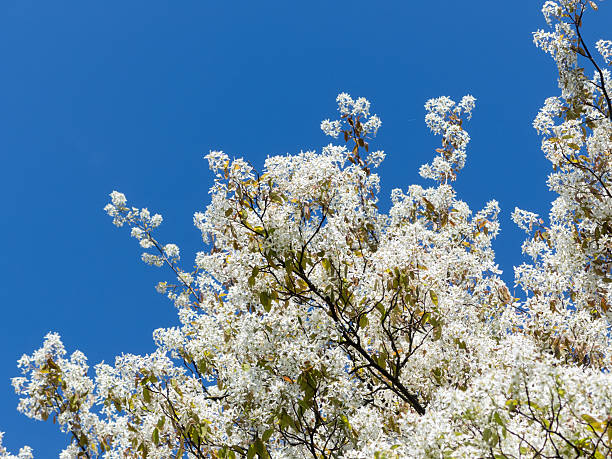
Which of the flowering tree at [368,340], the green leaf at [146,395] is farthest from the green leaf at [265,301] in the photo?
the green leaf at [146,395]

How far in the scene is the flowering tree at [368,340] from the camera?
324 cm

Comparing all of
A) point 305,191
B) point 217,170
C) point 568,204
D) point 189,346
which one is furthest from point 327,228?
point 568,204

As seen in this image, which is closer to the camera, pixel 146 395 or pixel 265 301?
pixel 265 301

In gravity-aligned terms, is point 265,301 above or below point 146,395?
Result: above

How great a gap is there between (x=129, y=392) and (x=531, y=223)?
6.38 meters

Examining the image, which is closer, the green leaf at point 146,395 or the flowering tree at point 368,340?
the flowering tree at point 368,340

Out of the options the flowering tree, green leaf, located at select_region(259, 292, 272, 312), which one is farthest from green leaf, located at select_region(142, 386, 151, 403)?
green leaf, located at select_region(259, 292, 272, 312)

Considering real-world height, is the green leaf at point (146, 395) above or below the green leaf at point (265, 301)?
below

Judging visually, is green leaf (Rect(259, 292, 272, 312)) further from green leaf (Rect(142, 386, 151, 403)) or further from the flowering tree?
green leaf (Rect(142, 386, 151, 403))

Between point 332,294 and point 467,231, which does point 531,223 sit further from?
point 332,294

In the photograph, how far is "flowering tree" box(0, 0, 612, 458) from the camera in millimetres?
3238

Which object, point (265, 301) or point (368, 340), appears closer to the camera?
point (265, 301)

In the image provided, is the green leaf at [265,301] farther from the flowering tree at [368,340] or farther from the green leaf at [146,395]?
the green leaf at [146,395]

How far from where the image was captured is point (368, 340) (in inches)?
248
